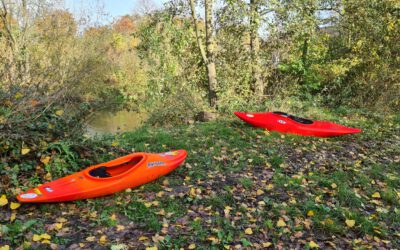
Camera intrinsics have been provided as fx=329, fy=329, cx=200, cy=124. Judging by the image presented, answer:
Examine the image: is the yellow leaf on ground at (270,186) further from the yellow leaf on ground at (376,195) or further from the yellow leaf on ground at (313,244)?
the yellow leaf on ground at (376,195)

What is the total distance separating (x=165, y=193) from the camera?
4402mm

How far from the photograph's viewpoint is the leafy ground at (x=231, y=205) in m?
3.48

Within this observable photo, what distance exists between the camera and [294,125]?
22.9 ft

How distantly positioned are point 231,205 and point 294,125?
3355mm

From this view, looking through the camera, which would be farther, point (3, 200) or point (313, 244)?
point (3, 200)

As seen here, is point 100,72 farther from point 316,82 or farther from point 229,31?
point 316,82

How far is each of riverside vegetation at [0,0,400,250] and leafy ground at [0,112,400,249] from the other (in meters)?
0.02

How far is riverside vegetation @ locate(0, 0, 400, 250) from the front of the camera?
3711 millimetres

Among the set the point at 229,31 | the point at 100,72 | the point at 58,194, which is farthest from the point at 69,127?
the point at 100,72

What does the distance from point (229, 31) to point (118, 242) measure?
7.90m

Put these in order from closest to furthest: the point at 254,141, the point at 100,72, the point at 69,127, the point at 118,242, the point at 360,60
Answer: the point at 118,242 < the point at 69,127 < the point at 254,141 < the point at 360,60 < the point at 100,72

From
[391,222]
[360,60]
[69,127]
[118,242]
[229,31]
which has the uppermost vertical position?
[229,31]

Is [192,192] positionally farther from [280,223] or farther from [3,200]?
[3,200]

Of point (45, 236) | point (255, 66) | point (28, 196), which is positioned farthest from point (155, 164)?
point (255, 66)
